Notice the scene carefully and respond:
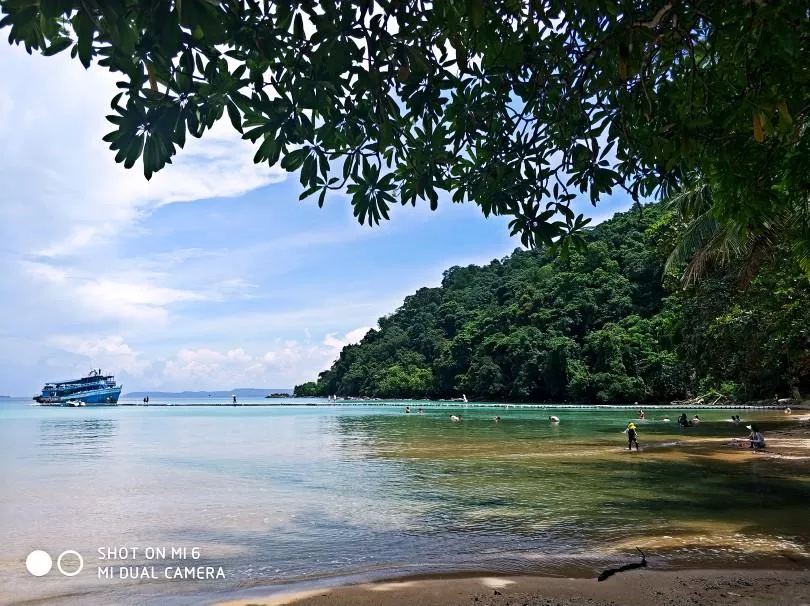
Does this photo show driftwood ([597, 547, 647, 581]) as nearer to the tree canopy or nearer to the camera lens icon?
the tree canopy

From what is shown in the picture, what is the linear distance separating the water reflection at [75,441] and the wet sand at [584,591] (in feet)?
61.4

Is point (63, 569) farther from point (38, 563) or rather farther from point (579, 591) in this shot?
point (579, 591)

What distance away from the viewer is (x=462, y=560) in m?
7.43

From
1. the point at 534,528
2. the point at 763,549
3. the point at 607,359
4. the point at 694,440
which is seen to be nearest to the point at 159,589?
the point at 534,528

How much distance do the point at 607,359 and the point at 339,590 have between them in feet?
168

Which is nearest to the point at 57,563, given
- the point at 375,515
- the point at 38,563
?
the point at 38,563

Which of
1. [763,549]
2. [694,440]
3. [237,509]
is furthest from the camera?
[694,440]

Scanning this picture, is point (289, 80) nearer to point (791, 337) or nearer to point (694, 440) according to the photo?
point (791, 337)

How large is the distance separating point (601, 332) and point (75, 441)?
4443cm

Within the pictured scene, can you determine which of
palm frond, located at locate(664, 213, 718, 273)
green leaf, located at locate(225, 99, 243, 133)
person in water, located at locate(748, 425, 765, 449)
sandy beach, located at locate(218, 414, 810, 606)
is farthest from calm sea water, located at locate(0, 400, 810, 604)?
palm frond, located at locate(664, 213, 718, 273)

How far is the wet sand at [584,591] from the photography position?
18.0 ft

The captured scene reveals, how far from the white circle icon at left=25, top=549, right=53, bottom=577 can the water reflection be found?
14.1 m

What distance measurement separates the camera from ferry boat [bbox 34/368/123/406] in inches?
2881

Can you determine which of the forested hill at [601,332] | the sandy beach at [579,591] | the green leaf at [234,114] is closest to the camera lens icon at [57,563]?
the sandy beach at [579,591]
